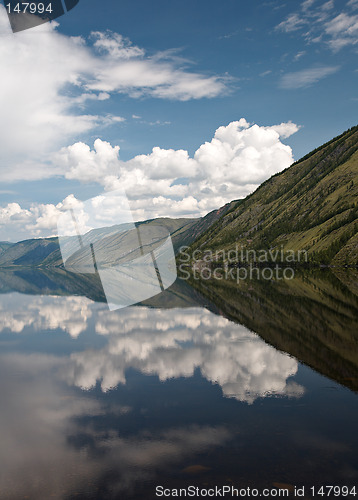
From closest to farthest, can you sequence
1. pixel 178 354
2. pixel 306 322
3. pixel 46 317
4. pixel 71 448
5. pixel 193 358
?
pixel 71 448 → pixel 193 358 → pixel 178 354 → pixel 306 322 → pixel 46 317

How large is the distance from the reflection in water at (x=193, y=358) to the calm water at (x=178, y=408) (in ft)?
0.54

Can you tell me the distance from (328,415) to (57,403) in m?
20.6

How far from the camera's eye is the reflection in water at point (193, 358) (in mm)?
31281

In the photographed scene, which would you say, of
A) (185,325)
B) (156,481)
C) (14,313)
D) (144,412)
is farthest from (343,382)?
(14,313)

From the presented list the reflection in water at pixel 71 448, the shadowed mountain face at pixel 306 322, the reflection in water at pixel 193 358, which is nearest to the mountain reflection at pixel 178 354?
the reflection in water at pixel 193 358

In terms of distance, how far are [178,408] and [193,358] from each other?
1347 centimetres

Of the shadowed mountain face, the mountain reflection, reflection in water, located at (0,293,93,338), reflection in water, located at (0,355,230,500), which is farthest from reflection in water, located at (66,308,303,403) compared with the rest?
reflection in water, located at (0,293,93,338)

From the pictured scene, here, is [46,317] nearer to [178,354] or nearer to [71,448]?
[178,354]

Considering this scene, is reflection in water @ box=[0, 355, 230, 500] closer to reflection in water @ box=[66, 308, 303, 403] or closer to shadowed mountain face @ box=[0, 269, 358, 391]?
reflection in water @ box=[66, 308, 303, 403]

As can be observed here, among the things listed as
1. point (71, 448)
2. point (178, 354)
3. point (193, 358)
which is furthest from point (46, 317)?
point (71, 448)

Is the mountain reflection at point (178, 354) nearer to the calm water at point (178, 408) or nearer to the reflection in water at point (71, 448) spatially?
the calm water at point (178, 408)

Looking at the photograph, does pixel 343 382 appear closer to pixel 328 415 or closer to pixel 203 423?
pixel 328 415

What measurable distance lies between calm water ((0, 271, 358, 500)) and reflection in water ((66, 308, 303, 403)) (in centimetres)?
16

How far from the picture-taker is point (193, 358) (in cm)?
3909
